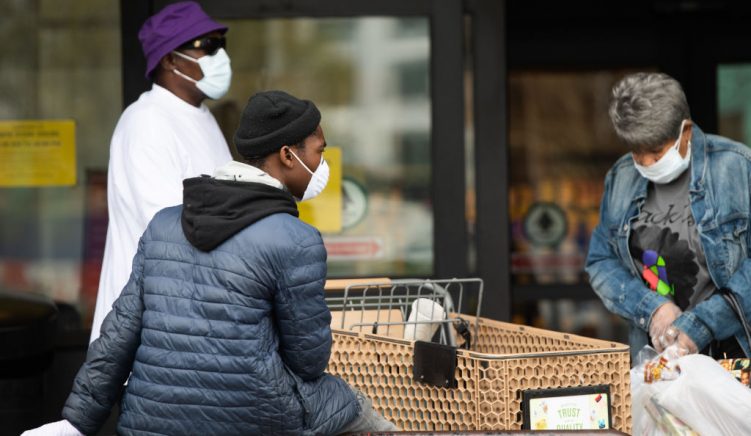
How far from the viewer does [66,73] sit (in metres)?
6.55

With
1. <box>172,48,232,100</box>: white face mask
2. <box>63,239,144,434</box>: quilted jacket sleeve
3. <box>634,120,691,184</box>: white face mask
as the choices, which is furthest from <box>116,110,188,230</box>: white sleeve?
<box>634,120,691,184</box>: white face mask

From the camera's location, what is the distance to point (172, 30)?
494 centimetres

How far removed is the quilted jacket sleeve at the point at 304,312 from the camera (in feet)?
10.5

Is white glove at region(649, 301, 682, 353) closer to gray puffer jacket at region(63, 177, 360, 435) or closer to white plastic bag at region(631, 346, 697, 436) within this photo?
white plastic bag at region(631, 346, 697, 436)

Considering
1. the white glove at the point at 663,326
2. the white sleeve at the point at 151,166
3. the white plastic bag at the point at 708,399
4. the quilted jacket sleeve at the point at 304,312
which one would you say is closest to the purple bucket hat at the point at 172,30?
the white sleeve at the point at 151,166

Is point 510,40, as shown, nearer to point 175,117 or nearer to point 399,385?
point 175,117

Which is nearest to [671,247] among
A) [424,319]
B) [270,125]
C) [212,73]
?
[424,319]

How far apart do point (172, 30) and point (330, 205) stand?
1694mm

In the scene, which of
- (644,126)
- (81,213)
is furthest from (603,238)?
(81,213)

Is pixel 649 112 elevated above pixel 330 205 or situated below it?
above

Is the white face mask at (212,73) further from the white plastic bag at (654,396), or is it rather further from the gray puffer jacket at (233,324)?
the white plastic bag at (654,396)

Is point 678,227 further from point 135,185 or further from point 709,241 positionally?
point 135,185

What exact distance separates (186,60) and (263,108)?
1.71 metres

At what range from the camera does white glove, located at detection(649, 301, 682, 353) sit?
4.35 meters
